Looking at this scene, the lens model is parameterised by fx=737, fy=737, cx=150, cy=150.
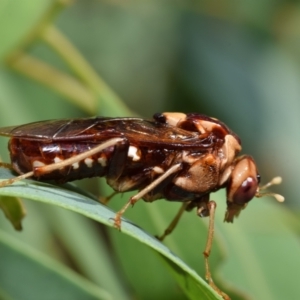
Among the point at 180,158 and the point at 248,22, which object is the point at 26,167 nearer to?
the point at 180,158

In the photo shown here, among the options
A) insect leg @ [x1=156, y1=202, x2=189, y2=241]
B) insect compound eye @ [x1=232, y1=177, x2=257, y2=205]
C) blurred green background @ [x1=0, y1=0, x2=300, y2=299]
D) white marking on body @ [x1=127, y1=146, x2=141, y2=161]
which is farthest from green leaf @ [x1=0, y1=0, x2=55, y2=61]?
insect compound eye @ [x1=232, y1=177, x2=257, y2=205]

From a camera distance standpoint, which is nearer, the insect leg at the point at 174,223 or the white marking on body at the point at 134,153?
the white marking on body at the point at 134,153

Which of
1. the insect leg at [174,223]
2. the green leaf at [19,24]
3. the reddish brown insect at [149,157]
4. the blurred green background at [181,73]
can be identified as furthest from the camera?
the blurred green background at [181,73]

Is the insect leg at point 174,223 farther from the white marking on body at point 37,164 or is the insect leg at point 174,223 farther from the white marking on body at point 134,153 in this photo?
the white marking on body at point 37,164

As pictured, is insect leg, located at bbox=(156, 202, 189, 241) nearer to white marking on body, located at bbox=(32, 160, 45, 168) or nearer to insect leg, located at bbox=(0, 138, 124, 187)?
insect leg, located at bbox=(0, 138, 124, 187)

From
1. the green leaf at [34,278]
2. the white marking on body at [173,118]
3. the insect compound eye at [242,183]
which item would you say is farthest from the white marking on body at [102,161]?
the insect compound eye at [242,183]

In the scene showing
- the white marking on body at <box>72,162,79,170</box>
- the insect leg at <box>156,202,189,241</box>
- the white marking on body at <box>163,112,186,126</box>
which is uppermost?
the white marking on body at <box>163,112,186,126</box>
